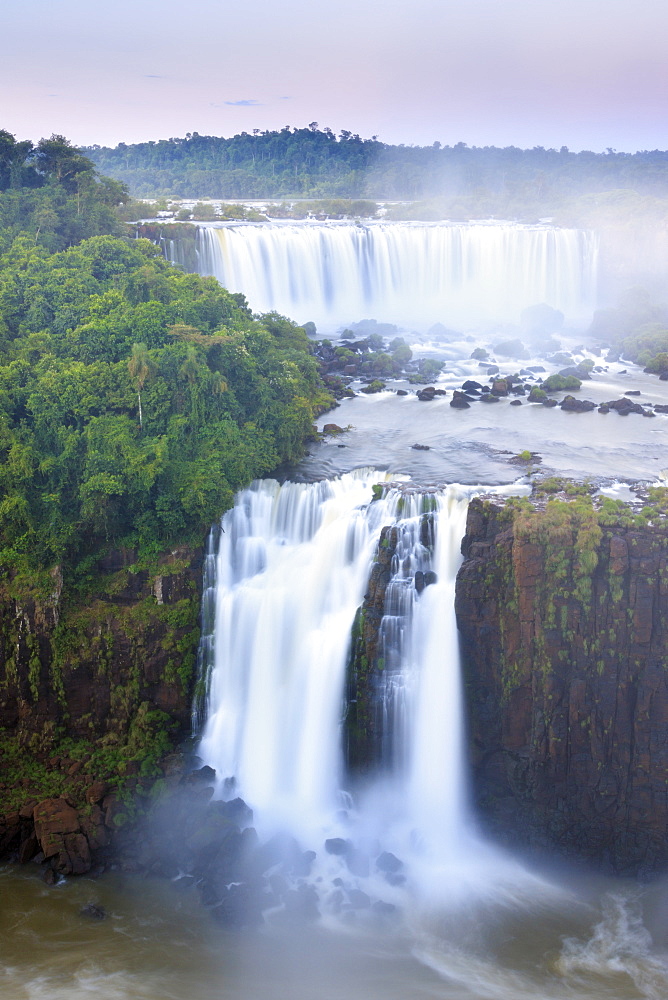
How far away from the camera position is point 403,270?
5031 centimetres

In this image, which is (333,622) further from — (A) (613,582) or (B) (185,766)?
(A) (613,582)

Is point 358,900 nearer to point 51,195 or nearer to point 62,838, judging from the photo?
point 62,838

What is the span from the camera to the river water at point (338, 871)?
1534 centimetres

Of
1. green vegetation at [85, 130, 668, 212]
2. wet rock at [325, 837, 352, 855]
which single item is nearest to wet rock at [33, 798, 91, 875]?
wet rock at [325, 837, 352, 855]

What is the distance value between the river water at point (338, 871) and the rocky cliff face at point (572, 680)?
675 millimetres

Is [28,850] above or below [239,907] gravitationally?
above

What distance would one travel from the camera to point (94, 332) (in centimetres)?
2445

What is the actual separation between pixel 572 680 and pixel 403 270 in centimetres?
3641

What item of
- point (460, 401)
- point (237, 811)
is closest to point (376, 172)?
point (460, 401)

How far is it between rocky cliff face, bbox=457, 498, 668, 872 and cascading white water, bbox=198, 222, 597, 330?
27.0 m

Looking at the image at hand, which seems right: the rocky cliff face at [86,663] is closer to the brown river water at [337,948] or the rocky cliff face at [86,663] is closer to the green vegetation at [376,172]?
the brown river water at [337,948]

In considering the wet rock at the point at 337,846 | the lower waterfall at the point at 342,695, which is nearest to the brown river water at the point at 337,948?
the lower waterfall at the point at 342,695

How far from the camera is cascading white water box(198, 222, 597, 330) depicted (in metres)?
43.5

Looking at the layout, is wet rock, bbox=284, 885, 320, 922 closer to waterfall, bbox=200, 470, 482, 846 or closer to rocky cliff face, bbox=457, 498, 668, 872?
waterfall, bbox=200, 470, 482, 846
